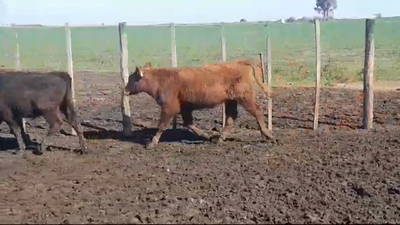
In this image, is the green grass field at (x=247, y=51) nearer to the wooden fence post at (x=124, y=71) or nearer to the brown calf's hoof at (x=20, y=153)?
the wooden fence post at (x=124, y=71)

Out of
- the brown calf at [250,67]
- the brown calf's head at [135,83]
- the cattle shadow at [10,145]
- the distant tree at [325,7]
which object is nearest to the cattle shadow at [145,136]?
the brown calf's head at [135,83]

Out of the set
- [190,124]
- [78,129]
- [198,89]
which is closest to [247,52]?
[190,124]

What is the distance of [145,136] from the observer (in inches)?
510

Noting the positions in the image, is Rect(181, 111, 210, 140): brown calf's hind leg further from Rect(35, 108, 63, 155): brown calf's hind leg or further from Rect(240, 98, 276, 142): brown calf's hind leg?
Rect(35, 108, 63, 155): brown calf's hind leg

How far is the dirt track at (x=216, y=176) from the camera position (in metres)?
7.42

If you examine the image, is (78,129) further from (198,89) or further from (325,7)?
(325,7)

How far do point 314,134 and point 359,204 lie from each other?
4841mm

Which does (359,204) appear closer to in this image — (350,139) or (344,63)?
(350,139)

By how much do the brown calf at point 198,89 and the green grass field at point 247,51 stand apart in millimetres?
1520

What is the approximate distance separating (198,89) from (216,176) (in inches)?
114

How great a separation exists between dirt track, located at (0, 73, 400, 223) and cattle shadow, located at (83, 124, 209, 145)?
0.02m

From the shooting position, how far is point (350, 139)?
11883 millimetres

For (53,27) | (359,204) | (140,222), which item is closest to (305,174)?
(359,204)

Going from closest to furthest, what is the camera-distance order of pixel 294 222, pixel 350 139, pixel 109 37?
1. pixel 294 222
2. pixel 350 139
3. pixel 109 37
